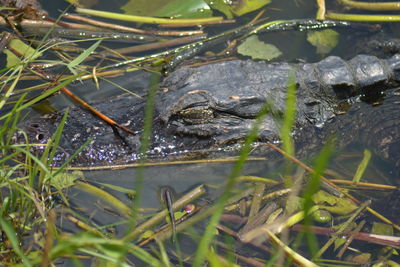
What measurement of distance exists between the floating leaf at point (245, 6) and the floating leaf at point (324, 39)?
22.3 inches

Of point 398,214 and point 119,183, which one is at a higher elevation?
point 119,183

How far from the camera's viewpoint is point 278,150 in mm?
3623

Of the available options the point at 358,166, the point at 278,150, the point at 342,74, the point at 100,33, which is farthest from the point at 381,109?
the point at 100,33

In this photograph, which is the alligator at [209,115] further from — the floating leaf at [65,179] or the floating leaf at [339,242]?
the floating leaf at [339,242]

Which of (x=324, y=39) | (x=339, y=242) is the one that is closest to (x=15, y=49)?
(x=324, y=39)

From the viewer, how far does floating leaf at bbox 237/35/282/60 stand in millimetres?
4629

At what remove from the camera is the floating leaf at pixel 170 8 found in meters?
4.88

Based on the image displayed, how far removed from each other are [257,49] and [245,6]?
62 centimetres

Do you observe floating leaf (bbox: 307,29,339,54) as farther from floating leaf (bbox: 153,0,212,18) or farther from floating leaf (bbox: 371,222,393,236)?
floating leaf (bbox: 371,222,393,236)

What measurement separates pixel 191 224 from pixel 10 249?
970mm

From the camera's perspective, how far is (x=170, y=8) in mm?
4902

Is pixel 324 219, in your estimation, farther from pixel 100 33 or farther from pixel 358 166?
pixel 100 33

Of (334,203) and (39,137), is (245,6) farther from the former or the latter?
(39,137)

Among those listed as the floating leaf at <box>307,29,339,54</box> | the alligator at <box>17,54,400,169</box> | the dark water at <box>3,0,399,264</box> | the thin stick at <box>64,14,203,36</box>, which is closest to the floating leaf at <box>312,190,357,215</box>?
the dark water at <box>3,0,399,264</box>
